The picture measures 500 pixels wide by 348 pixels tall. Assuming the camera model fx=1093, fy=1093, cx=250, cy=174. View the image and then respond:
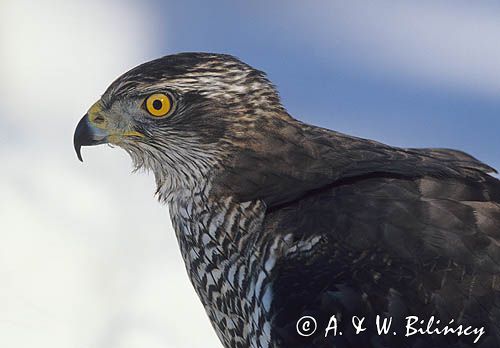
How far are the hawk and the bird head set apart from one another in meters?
0.01

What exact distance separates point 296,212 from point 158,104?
5.53 ft

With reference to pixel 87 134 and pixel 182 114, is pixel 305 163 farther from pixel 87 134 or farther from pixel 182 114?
pixel 87 134

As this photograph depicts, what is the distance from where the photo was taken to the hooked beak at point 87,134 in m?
9.59

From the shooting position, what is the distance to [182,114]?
948 centimetres

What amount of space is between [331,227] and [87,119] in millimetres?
2559

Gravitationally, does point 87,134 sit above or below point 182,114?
below

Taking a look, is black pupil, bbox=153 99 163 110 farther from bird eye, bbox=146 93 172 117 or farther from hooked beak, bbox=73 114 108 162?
hooked beak, bbox=73 114 108 162

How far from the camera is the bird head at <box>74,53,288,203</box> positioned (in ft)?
30.7

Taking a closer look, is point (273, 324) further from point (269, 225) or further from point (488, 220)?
point (488, 220)

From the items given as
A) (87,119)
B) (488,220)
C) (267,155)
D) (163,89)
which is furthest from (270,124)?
(488,220)

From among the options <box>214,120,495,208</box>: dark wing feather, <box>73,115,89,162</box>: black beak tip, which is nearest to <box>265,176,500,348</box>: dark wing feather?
<box>214,120,495,208</box>: dark wing feather

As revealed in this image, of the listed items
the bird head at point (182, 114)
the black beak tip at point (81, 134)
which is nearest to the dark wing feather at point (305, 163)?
the bird head at point (182, 114)

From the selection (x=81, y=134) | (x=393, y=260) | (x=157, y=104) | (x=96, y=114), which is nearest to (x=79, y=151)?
(x=81, y=134)

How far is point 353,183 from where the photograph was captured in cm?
870
